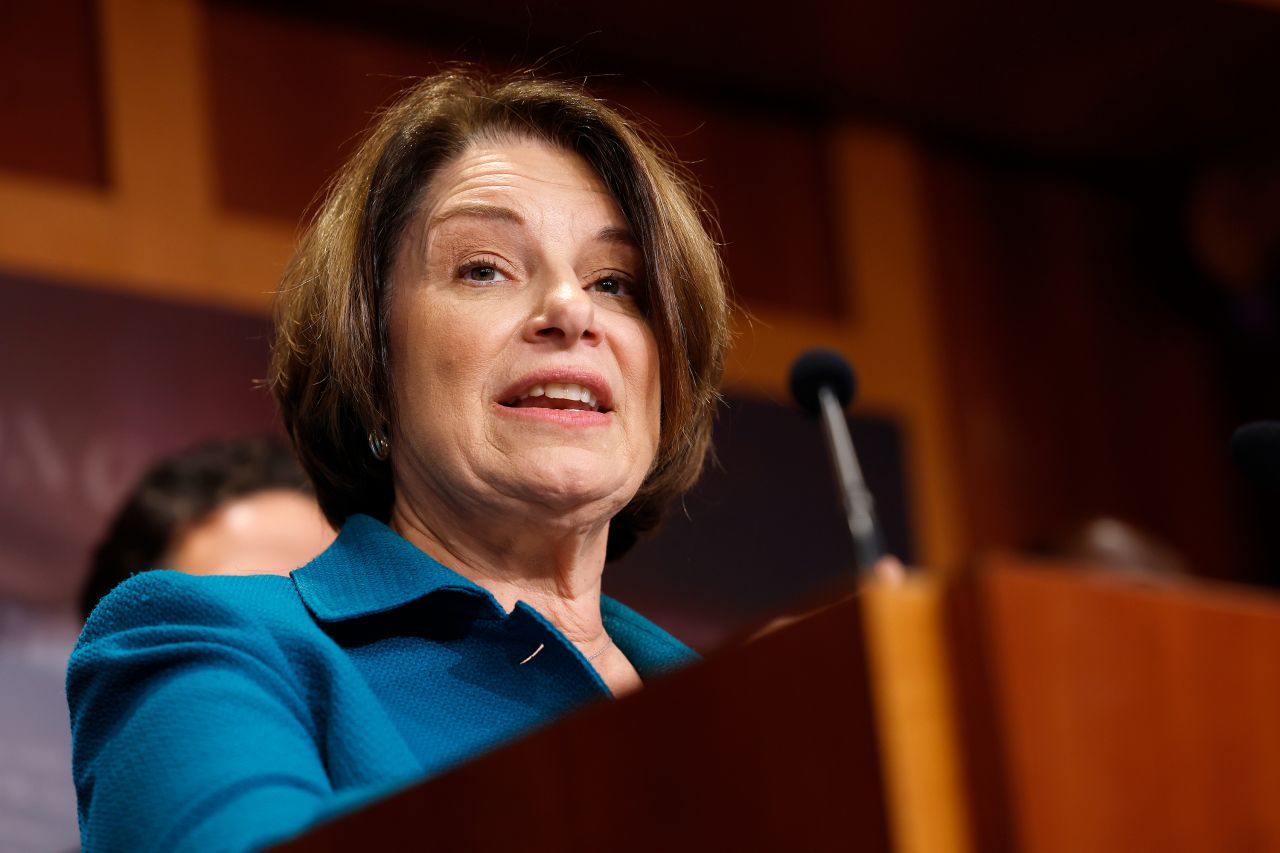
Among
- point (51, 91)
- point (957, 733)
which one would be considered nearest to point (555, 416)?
point (957, 733)

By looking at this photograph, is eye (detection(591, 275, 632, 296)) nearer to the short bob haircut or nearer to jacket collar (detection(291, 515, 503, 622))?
the short bob haircut

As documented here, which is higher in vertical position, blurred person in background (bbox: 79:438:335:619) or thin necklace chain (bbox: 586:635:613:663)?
thin necklace chain (bbox: 586:635:613:663)

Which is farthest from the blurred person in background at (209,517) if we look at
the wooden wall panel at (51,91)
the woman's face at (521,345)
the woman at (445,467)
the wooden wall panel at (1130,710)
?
the wooden wall panel at (1130,710)

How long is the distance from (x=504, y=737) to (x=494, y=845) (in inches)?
12.4

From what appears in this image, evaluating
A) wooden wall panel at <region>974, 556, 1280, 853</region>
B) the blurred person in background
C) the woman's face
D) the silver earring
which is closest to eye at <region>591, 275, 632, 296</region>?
the woman's face

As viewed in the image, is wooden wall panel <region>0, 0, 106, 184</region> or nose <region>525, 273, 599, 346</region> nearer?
nose <region>525, 273, 599, 346</region>

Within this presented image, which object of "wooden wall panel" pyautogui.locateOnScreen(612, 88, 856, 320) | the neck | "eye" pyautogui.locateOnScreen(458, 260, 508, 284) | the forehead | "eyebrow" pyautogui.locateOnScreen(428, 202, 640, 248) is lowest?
"wooden wall panel" pyautogui.locateOnScreen(612, 88, 856, 320)

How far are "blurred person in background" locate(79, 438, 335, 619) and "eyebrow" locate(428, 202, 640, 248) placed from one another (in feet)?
4.86

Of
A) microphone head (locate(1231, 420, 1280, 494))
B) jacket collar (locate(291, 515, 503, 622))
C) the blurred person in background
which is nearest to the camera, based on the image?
microphone head (locate(1231, 420, 1280, 494))

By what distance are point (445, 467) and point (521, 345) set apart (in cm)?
11

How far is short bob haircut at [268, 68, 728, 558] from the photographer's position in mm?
1589

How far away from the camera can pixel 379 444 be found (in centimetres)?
161

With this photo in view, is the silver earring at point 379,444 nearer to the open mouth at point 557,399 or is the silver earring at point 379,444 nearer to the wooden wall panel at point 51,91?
the open mouth at point 557,399

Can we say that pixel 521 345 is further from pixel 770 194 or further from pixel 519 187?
pixel 770 194
